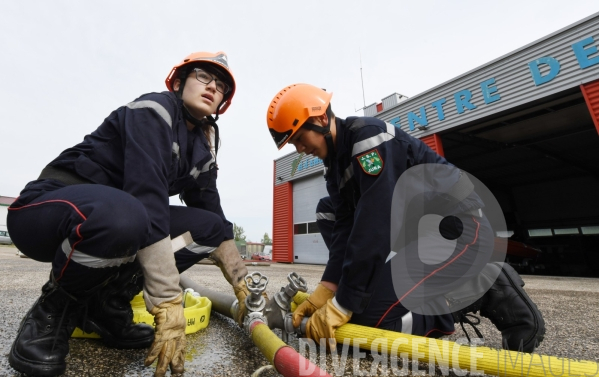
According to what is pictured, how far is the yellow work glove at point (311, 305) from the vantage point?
6.20 ft

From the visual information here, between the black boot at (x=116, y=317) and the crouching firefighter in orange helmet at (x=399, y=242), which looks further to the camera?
the crouching firefighter in orange helmet at (x=399, y=242)

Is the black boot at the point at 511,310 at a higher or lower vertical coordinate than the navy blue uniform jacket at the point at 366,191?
lower

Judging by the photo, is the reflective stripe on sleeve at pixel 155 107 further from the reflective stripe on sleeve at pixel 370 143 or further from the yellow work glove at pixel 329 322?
the yellow work glove at pixel 329 322

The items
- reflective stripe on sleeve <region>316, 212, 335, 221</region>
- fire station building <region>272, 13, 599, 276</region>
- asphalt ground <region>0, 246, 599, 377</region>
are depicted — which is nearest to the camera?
asphalt ground <region>0, 246, 599, 377</region>

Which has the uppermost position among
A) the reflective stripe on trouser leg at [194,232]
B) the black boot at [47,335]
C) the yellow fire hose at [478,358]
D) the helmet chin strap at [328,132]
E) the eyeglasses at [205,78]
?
the eyeglasses at [205,78]

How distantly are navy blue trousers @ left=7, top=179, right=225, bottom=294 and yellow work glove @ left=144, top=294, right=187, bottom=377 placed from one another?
9.7 inches

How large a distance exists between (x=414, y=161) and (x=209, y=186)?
131 centimetres

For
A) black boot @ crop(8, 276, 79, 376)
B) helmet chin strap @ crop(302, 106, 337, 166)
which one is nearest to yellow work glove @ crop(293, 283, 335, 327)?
helmet chin strap @ crop(302, 106, 337, 166)

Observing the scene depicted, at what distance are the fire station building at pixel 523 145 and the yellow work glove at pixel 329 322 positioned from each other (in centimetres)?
824

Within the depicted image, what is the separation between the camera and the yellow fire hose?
110cm

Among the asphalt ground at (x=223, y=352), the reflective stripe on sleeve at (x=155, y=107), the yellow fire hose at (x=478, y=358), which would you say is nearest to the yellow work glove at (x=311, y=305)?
the asphalt ground at (x=223, y=352)

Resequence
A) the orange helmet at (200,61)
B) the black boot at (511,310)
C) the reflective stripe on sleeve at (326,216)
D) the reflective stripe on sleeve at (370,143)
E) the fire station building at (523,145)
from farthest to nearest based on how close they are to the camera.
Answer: the fire station building at (523,145), the reflective stripe on sleeve at (326,216), the orange helmet at (200,61), the reflective stripe on sleeve at (370,143), the black boot at (511,310)

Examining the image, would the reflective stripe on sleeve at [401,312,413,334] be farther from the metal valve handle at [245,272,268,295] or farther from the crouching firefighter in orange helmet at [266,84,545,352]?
the metal valve handle at [245,272,268,295]

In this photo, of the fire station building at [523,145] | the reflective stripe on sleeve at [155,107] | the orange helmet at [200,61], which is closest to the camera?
the reflective stripe on sleeve at [155,107]
